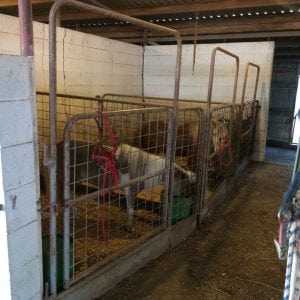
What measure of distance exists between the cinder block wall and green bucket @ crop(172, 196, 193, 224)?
234 centimetres

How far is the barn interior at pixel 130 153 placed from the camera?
1.58m

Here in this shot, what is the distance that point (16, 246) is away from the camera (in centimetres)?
155

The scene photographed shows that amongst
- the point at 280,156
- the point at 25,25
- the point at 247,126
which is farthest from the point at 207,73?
the point at 25,25

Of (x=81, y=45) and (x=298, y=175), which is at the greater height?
(x=81, y=45)

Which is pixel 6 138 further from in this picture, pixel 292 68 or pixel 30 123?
pixel 292 68

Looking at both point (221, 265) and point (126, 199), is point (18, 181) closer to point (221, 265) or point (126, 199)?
point (126, 199)

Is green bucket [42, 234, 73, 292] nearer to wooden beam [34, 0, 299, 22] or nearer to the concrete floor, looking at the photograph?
wooden beam [34, 0, 299, 22]

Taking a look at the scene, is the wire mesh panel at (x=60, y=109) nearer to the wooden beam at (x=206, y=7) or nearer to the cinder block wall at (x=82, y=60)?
the cinder block wall at (x=82, y=60)

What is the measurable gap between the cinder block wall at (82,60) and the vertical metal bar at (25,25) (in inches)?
98.4

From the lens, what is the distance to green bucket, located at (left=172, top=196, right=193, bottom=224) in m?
3.08

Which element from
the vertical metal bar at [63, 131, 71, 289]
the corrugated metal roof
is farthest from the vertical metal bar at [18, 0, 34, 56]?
the corrugated metal roof

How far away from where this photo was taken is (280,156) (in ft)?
23.6

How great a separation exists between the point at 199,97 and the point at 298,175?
516 cm

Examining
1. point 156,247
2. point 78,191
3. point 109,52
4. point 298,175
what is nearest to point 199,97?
point 109,52
